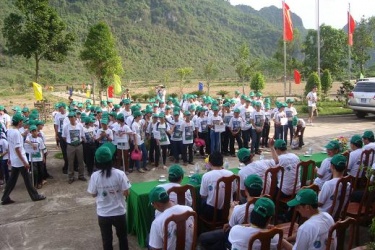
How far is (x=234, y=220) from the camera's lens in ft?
14.4

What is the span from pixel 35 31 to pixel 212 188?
1509 centimetres

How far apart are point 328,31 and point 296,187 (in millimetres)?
27936

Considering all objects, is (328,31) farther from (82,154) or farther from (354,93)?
(82,154)

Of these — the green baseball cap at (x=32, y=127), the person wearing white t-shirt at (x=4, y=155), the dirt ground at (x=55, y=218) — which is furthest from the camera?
the person wearing white t-shirt at (x=4, y=155)

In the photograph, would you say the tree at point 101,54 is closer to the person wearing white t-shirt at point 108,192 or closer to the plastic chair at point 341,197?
the person wearing white t-shirt at point 108,192

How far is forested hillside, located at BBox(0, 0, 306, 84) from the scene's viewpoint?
80169 millimetres

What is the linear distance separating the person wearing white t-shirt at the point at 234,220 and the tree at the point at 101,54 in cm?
1693

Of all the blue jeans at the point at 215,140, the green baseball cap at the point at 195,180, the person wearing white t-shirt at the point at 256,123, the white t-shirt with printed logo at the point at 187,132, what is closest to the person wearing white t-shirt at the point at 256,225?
the green baseball cap at the point at 195,180

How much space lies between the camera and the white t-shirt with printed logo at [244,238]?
358cm

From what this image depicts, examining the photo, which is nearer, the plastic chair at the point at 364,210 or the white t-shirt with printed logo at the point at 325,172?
the plastic chair at the point at 364,210

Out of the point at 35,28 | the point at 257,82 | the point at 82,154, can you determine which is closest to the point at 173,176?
the point at 82,154

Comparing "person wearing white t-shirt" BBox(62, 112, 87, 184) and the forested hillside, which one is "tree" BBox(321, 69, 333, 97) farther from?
the forested hillside

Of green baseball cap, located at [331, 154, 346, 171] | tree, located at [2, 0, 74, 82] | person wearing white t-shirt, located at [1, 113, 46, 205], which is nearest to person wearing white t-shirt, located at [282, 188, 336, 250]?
green baseball cap, located at [331, 154, 346, 171]

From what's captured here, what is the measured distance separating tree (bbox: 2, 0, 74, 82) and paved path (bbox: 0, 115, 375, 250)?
920 centimetres
